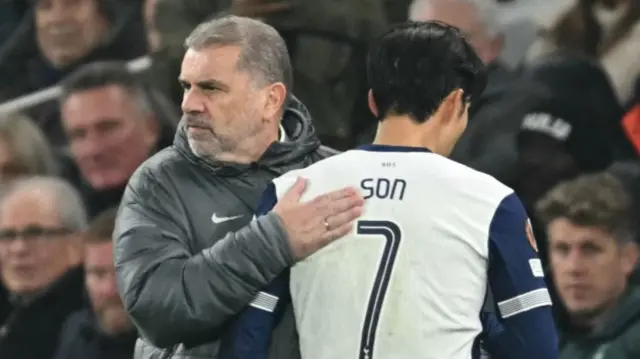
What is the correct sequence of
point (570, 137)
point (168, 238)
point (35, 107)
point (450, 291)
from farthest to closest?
1. point (35, 107)
2. point (570, 137)
3. point (168, 238)
4. point (450, 291)

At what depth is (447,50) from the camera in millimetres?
2434

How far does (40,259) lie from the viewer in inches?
203

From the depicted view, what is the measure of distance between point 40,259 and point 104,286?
438mm

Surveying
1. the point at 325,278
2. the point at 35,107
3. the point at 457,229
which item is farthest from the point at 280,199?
the point at 35,107

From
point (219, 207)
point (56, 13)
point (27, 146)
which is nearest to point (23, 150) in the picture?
point (27, 146)

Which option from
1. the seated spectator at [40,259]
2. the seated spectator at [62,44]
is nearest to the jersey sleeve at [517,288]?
the seated spectator at [40,259]

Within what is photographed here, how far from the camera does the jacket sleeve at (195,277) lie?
96.7 inches

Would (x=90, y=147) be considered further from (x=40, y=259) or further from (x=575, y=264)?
(x=575, y=264)

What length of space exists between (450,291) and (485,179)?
7.8 inches

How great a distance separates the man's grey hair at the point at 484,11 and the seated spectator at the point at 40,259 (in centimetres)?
137

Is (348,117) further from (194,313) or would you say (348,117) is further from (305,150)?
(194,313)

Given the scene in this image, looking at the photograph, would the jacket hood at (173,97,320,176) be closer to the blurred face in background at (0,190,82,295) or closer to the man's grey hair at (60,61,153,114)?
the man's grey hair at (60,61,153,114)

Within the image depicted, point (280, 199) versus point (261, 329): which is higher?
point (280, 199)

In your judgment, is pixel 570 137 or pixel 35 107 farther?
pixel 35 107
